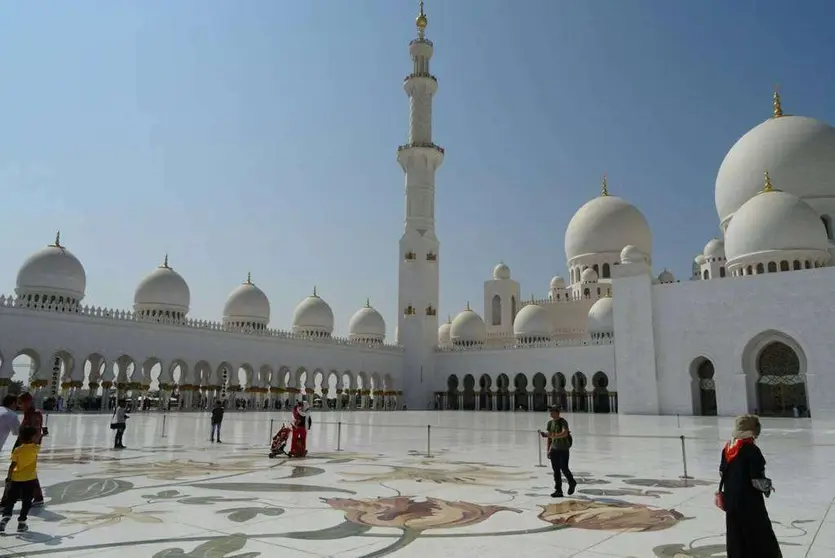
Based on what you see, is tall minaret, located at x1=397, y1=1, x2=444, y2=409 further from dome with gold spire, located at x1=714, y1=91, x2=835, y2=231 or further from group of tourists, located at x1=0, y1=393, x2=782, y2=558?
group of tourists, located at x1=0, y1=393, x2=782, y2=558

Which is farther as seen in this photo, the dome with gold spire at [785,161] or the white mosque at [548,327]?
the dome with gold spire at [785,161]

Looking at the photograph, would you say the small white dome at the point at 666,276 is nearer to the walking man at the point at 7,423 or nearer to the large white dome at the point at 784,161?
the large white dome at the point at 784,161

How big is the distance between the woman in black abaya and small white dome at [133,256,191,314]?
3060cm

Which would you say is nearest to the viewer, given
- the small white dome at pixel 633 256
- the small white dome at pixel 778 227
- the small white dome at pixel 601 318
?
the small white dome at pixel 778 227

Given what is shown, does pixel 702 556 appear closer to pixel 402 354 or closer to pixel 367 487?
pixel 367 487

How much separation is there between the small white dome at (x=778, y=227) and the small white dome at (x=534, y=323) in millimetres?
13039

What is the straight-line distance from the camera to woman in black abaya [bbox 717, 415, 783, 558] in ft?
10.00

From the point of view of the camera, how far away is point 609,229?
36.9 meters

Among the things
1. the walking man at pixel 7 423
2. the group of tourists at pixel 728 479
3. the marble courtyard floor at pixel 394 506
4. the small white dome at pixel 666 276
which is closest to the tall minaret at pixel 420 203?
the small white dome at pixel 666 276

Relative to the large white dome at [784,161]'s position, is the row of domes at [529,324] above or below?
below

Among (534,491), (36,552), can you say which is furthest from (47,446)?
(534,491)

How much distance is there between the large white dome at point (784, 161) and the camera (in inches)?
1088

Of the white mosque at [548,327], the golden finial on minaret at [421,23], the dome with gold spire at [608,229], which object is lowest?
the white mosque at [548,327]

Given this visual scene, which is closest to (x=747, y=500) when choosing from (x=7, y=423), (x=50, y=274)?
(x=7, y=423)
